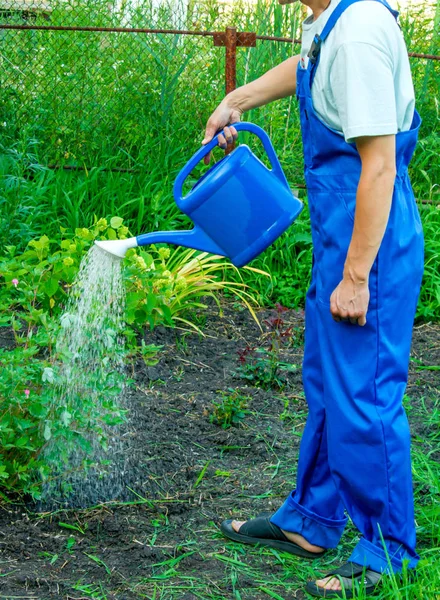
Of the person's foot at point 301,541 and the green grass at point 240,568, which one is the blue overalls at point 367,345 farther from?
the person's foot at point 301,541

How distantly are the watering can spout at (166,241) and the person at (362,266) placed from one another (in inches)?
13.0

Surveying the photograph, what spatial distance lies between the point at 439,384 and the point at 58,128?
264 centimetres

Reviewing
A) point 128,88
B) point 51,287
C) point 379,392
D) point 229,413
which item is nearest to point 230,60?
point 128,88

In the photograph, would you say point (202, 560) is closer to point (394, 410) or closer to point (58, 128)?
point (394, 410)

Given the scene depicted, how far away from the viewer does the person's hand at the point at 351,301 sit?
1995mm

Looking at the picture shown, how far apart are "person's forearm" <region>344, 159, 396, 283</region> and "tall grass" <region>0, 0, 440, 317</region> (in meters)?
2.62

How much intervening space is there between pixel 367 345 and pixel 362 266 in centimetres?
21

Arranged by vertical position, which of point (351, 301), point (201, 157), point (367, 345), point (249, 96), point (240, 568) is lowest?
point (240, 568)

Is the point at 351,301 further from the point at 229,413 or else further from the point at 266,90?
the point at 229,413

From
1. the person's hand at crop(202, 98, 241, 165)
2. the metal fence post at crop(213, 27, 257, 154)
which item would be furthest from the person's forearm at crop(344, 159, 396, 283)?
the metal fence post at crop(213, 27, 257, 154)

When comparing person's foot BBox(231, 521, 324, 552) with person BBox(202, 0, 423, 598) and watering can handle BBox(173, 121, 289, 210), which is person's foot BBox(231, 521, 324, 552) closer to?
person BBox(202, 0, 423, 598)

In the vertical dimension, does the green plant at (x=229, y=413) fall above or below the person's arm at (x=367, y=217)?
below

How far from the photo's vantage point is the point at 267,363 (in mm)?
3732

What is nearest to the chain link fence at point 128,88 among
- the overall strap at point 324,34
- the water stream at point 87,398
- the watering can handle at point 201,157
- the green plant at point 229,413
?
the green plant at point 229,413
